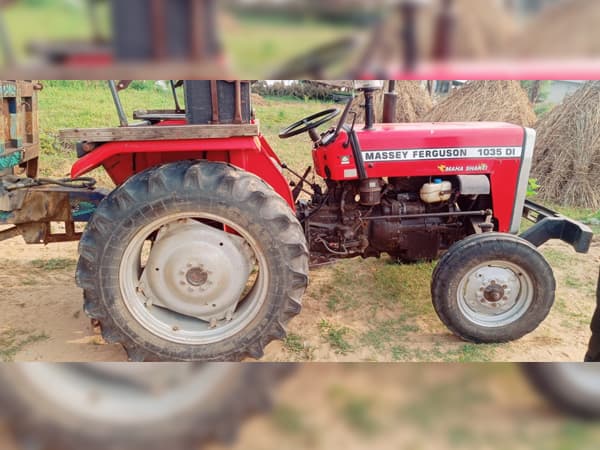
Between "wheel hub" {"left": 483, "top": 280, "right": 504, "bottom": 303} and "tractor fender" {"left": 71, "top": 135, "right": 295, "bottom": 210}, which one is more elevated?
"tractor fender" {"left": 71, "top": 135, "right": 295, "bottom": 210}

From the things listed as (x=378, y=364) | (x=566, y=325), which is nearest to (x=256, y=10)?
(x=378, y=364)

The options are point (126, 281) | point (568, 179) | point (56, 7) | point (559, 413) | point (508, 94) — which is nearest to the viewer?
point (56, 7)

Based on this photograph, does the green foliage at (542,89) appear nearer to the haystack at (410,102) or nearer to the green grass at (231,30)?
the haystack at (410,102)

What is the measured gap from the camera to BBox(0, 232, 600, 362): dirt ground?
3.07 meters

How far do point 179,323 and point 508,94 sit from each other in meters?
8.41

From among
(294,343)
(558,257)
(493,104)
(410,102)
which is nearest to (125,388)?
(294,343)

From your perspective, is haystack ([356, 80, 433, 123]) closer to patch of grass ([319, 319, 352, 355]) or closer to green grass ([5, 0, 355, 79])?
patch of grass ([319, 319, 352, 355])

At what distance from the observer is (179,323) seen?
2.77 m

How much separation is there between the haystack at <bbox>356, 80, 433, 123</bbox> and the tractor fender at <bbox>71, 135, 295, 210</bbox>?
7534 millimetres

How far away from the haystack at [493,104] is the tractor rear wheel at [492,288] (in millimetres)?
6741

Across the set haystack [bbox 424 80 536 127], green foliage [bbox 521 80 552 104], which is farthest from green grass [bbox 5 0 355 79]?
green foliage [bbox 521 80 552 104]

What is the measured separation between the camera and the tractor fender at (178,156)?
2641 millimetres

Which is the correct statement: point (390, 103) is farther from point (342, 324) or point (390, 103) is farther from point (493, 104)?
point (493, 104)

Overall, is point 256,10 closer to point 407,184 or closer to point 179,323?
point 179,323
